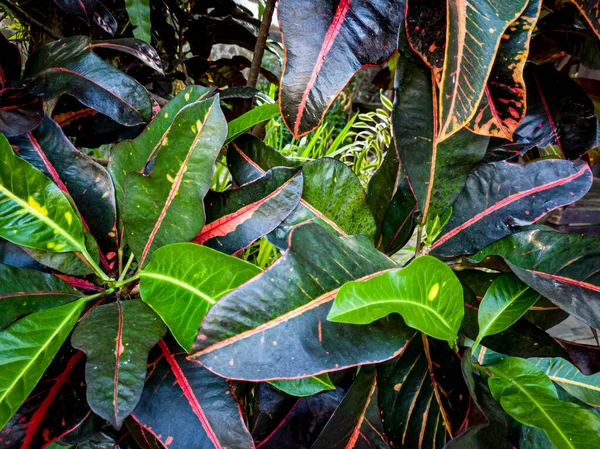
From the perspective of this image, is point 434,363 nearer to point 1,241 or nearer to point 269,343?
point 269,343

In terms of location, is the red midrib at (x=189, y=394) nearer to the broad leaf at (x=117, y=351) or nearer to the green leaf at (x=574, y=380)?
the broad leaf at (x=117, y=351)

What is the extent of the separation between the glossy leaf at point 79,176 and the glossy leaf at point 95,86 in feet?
0.26

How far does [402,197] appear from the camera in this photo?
0.55 m

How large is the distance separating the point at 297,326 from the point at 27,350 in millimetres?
257

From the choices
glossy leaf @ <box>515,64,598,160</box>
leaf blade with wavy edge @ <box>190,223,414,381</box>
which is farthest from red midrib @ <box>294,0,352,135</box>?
glossy leaf @ <box>515,64,598,160</box>

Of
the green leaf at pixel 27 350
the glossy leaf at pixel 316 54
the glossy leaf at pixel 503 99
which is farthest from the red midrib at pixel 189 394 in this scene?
the glossy leaf at pixel 503 99

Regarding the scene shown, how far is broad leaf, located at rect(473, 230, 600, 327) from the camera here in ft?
1.28

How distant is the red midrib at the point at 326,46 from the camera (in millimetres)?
351

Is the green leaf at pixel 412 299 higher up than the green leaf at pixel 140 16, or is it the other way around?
the green leaf at pixel 140 16

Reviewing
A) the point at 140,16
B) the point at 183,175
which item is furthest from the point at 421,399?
the point at 140,16

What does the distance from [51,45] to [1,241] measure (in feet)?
1.07

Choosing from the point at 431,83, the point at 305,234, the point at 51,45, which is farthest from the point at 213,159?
the point at 51,45

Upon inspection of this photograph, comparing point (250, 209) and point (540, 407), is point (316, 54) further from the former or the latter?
point (540, 407)

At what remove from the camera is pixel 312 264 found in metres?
0.36
